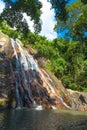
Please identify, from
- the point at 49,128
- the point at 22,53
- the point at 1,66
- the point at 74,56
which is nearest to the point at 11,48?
the point at 22,53

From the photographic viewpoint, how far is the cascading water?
161ft

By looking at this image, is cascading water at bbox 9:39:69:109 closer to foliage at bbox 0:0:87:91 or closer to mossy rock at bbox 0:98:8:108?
mossy rock at bbox 0:98:8:108

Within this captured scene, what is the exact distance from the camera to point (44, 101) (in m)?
50.2

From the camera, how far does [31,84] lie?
51.7 metres

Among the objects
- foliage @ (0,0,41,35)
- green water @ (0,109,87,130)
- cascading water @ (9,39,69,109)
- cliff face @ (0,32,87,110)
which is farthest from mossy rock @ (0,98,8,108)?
foliage @ (0,0,41,35)

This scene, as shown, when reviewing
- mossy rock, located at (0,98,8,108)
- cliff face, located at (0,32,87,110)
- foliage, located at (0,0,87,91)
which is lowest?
mossy rock, located at (0,98,8,108)

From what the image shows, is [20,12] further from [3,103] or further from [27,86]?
[27,86]

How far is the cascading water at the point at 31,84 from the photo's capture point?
49.1m

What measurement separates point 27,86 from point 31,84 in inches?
35.2

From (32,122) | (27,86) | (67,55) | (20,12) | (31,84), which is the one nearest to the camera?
(20,12)

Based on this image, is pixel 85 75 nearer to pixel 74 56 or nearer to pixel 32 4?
pixel 74 56

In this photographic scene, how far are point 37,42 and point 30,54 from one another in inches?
601

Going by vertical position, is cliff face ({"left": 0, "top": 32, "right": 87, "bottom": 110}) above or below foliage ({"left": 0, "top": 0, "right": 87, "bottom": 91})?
below

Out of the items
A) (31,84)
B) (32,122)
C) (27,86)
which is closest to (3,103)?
(27,86)
